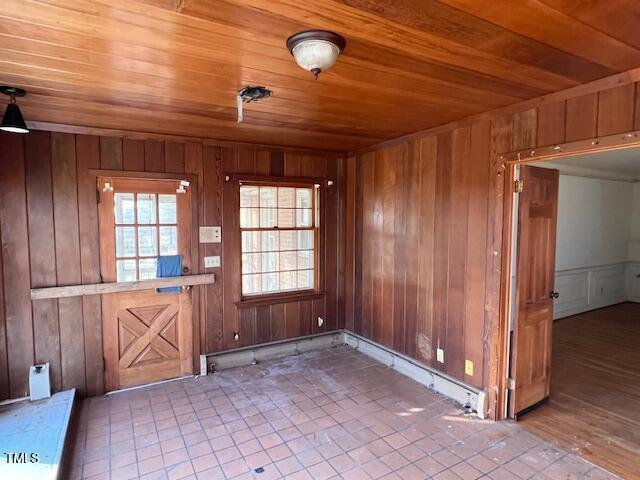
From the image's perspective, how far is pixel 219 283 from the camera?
4125 mm

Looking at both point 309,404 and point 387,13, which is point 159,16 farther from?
point 309,404

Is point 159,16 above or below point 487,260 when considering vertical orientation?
above

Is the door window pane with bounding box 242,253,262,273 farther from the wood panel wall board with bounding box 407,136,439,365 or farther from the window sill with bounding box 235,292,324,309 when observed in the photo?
the wood panel wall board with bounding box 407,136,439,365

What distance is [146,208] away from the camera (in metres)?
3.71

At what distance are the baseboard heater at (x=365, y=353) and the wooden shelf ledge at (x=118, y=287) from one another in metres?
0.84

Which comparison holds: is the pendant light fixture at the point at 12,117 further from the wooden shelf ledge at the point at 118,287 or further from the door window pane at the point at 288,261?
the door window pane at the point at 288,261

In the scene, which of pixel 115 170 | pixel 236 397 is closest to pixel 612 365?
pixel 236 397

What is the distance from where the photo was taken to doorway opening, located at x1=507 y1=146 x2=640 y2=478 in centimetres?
292

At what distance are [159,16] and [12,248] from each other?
9.16 feet

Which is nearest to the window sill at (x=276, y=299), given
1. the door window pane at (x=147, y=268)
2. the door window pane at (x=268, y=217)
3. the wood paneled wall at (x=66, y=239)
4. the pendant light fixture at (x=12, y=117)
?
the wood paneled wall at (x=66, y=239)

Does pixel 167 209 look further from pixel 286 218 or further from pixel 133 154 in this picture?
pixel 286 218

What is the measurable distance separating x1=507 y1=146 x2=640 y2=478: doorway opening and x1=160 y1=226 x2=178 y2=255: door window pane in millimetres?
3161

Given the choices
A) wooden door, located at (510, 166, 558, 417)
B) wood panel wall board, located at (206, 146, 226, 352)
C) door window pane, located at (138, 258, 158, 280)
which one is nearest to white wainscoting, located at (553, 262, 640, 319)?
wooden door, located at (510, 166, 558, 417)

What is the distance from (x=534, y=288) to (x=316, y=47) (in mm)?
2663
